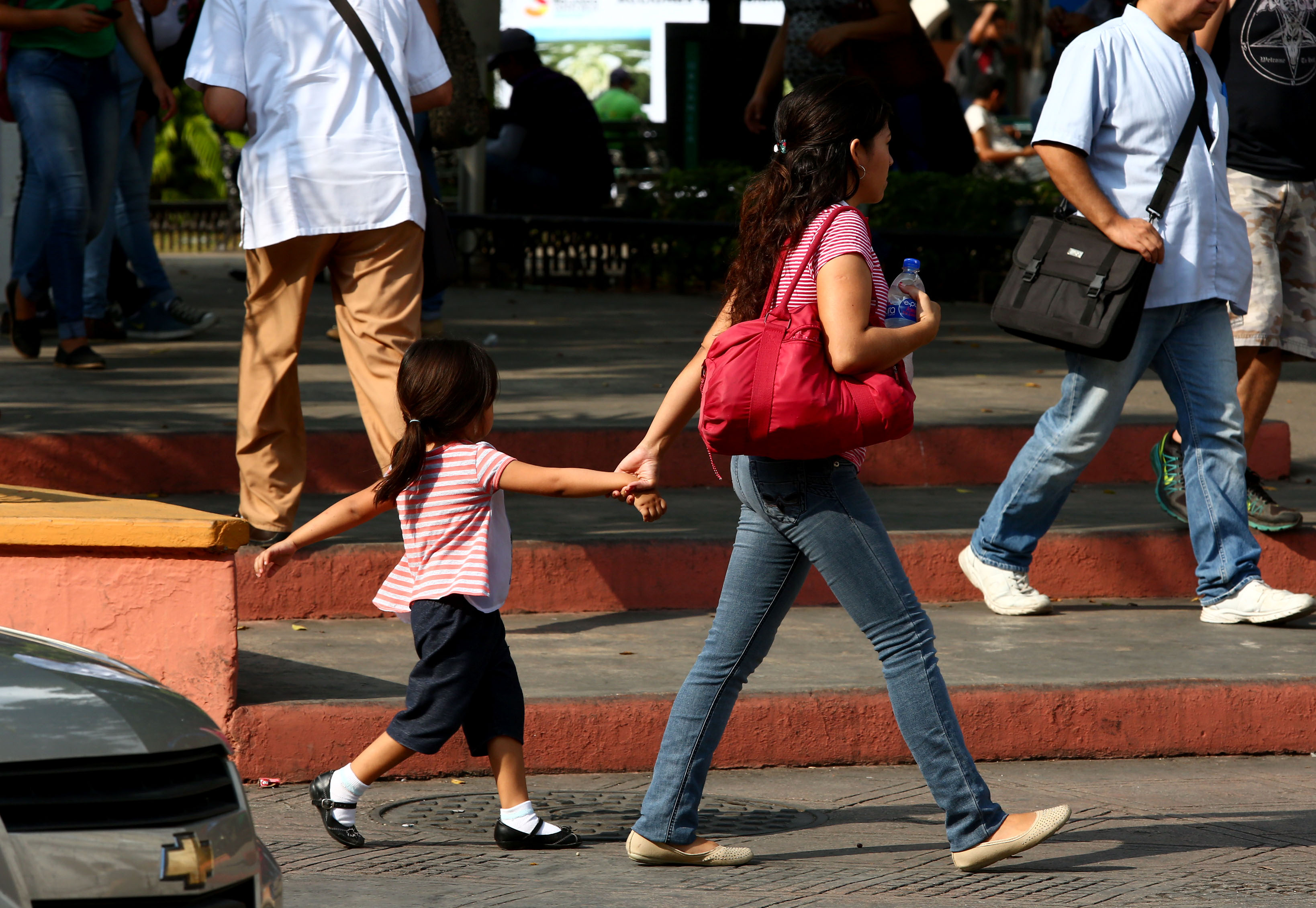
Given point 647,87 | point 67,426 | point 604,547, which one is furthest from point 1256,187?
point 647,87

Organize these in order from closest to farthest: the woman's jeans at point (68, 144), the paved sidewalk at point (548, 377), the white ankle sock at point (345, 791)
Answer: the white ankle sock at point (345, 791) < the paved sidewalk at point (548, 377) < the woman's jeans at point (68, 144)

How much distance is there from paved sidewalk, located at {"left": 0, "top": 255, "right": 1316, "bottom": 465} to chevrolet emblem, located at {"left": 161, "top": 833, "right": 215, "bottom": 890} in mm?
4302

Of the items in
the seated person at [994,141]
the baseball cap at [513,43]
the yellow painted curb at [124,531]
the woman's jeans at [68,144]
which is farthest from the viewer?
the seated person at [994,141]

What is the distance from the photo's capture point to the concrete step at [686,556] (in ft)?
18.4

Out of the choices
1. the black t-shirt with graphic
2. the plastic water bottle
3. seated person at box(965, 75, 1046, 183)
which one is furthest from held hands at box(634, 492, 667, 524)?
seated person at box(965, 75, 1046, 183)

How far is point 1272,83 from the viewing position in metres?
5.95

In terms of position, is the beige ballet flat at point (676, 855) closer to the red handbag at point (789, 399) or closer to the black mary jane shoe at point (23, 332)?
the red handbag at point (789, 399)

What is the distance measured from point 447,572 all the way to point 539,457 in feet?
9.82

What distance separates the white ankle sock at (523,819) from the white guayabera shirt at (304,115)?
2.27 metres

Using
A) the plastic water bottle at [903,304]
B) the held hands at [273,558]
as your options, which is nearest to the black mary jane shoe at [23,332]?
the held hands at [273,558]

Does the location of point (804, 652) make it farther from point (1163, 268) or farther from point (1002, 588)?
point (1163, 268)

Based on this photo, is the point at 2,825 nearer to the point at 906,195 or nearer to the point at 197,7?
the point at 197,7

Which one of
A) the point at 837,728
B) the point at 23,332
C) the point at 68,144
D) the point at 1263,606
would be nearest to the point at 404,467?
the point at 837,728

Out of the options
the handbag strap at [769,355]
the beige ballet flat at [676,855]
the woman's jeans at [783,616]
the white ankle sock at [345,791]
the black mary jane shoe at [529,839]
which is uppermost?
the handbag strap at [769,355]
